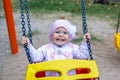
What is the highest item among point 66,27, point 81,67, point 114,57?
point 66,27

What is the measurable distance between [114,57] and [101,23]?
1659 millimetres

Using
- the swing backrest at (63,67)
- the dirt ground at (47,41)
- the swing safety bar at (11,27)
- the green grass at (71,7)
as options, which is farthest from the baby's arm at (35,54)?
the green grass at (71,7)

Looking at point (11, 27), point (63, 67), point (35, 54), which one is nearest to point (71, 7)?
A: point (11, 27)

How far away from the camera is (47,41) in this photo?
572 centimetres

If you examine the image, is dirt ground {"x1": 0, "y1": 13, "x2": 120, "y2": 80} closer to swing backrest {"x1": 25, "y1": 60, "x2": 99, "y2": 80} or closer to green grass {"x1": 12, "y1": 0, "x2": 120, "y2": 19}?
green grass {"x1": 12, "y1": 0, "x2": 120, "y2": 19}

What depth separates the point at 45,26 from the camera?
6520 mm

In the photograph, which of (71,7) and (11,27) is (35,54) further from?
(71,7)

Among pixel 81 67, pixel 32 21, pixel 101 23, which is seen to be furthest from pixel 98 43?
pixel 81 67

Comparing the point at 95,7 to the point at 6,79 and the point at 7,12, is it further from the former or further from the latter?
the point at 6,79

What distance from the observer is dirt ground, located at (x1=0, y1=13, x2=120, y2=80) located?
4.59m

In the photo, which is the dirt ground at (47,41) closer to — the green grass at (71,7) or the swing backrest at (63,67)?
the green grass at (71,7)

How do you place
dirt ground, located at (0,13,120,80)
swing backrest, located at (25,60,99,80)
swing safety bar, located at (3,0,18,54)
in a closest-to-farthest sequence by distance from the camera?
swing backrest, located at (25,60,99,80)
dirt ground, located at (0,13,120,80)
swing safety bar, located at (3,0,18,54)

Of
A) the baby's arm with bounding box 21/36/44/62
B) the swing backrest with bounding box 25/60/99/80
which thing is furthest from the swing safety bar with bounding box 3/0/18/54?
the swing backrest with bounding box 25/60/99/80

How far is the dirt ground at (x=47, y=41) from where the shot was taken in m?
4.59
